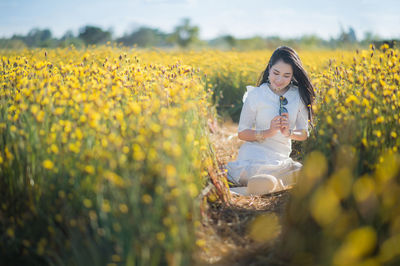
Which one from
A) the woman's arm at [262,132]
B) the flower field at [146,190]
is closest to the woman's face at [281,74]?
the woman's arm at [262,132]

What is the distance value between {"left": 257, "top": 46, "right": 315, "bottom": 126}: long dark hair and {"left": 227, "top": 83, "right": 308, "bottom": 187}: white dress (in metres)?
0.05

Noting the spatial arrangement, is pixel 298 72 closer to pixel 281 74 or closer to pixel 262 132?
pixel 281 74

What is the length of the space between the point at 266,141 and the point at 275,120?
388 millimetres

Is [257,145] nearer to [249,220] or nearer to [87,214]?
[249,220]

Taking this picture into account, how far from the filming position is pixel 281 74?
11.0 ft

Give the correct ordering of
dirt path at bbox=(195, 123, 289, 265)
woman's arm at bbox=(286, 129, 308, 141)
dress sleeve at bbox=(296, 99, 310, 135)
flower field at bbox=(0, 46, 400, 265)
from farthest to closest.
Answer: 1. dress sleeve at bbox=(296, 99, 310, 135)
2. woman's arm at bbox=(286, 129, 308, 141)
3. dirt path at bbox=(195, 123, 289, 265)
4. flower field at bbox=(0, 46, 400, 265)

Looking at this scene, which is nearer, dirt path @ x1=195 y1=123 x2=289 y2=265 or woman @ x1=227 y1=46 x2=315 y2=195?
dirt path @ x1=195 y1=123 x2=289 y2=265

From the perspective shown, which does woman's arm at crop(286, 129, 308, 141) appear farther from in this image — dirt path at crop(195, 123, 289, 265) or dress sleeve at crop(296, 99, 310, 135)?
dirt path at crop(195, 123, 289, 265)

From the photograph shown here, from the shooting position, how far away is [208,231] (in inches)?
85.6

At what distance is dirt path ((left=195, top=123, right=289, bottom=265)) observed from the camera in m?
2.03

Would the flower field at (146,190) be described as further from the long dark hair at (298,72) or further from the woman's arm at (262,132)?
the long dark hair at (298,72)

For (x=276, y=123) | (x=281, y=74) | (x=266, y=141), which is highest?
(x=281, y=74)

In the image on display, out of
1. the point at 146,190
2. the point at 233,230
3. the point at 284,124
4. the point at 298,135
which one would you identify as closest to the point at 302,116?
the point at 298,135

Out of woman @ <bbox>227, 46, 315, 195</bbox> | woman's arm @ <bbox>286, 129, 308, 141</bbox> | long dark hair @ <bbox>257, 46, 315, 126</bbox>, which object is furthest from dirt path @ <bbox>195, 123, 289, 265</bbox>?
long dark hair @ <bbox>257, 46, 315, 126</bbox>
